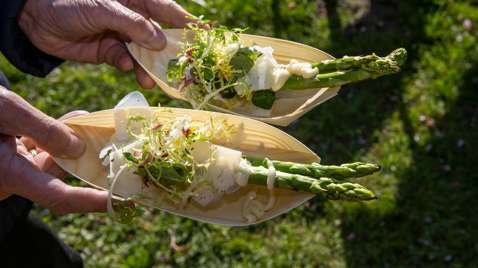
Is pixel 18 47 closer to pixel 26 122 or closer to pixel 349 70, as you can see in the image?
pixel 26 122

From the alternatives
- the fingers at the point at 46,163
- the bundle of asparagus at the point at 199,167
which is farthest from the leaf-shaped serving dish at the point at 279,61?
the fingers at the point at 46,163

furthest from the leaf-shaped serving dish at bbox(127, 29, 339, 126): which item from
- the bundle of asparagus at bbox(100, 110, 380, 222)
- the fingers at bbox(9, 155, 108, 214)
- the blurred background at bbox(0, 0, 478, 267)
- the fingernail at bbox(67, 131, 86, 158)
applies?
the blurred background at bbox(0, 0, 478, 267)

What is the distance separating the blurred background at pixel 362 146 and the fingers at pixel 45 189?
1.70 meters

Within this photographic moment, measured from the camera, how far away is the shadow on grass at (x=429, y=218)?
4.12 meters

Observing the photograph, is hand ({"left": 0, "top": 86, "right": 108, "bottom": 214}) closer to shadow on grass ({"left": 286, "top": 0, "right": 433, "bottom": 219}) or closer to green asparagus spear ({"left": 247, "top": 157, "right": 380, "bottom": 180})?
green asparagus spear ({"left": 247, "top": 157, "right": 380, "bottom": 180})

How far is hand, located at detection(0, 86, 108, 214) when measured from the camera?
8.10 feet

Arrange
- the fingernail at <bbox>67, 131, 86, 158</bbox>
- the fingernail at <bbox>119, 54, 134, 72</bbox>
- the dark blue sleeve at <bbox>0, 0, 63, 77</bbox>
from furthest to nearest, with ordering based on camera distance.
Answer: the fingernail at <bbox>119, 54, 134, 72</bbox> → the dark blue sleeve at <bbox>0, 0, 63, 77</bbox> → the fingernail at <bbox>67, 131, 86, 158</bbox>

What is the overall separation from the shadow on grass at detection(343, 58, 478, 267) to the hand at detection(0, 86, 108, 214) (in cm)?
215

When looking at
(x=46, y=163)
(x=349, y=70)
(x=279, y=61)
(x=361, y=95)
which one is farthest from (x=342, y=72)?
(x=361, y=95)

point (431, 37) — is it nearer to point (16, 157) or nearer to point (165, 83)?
point (165, 83)

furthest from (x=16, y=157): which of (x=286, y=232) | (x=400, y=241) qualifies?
(x=400, y=241)

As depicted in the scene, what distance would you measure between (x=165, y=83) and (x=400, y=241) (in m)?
1.96

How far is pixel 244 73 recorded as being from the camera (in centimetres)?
308

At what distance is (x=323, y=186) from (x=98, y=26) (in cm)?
130
